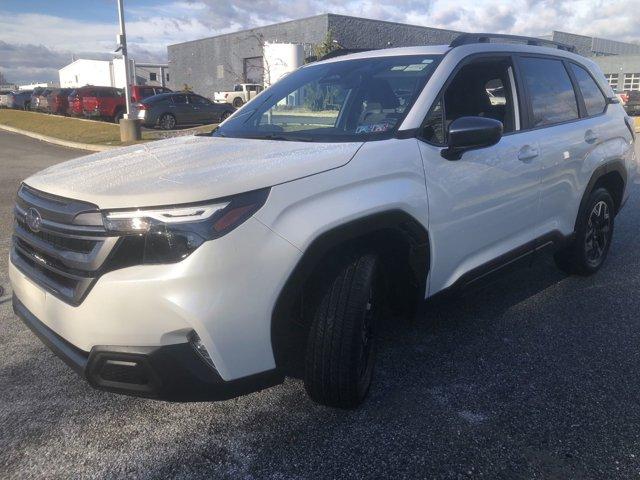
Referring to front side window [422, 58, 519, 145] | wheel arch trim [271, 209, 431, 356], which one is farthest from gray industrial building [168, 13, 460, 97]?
wheel arch trim [271, 209, 431, 356]

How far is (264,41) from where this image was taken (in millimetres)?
46375

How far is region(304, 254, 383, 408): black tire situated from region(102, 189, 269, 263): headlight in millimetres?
598

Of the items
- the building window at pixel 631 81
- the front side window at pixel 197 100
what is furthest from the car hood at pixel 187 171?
the building window at pixel 631 81

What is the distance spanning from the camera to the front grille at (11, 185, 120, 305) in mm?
2146

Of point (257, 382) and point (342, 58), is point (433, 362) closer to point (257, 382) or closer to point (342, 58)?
point (257, 382)

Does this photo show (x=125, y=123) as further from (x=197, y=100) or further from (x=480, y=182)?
(x=480, y=182)

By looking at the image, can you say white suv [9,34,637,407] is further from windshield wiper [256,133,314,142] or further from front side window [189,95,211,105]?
front side window [189,95,211,105]

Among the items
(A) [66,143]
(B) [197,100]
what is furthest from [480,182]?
(B) [197,100]

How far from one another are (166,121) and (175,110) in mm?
552

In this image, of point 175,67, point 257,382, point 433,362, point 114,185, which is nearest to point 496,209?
point 433,362

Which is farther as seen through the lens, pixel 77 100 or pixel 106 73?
pixel 106 73

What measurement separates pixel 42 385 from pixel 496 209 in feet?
9.00

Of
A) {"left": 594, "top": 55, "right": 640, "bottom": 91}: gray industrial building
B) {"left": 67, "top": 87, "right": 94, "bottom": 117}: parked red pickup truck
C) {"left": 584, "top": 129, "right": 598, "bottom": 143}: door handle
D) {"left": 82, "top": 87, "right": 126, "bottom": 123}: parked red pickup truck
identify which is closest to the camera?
{"left": 584, "top": 129, "right": 598, "bottom": 143}: door handle

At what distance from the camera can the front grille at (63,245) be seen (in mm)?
2146
